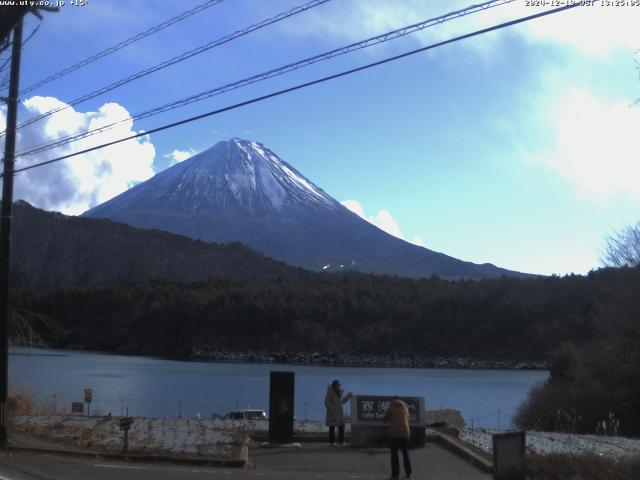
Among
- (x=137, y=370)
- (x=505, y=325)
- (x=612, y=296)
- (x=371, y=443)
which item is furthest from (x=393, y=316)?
(x=371, y=443)

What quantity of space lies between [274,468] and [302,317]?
406ft

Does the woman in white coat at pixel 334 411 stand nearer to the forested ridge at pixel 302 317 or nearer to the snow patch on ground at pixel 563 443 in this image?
the snow patch on ground at pixel 563 443

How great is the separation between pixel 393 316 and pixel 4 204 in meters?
124

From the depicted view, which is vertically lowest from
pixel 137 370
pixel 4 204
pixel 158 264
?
pixel 137 370

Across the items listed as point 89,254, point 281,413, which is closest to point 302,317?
point 89,254

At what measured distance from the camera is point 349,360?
124 metres

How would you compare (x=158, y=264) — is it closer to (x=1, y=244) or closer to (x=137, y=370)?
(x=137, y=370)

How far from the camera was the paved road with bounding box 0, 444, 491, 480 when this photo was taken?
12906mm

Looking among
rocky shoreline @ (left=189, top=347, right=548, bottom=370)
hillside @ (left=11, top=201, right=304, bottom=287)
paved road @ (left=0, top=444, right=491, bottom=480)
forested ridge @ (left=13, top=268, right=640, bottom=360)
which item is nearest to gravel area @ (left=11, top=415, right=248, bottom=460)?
paved road @ (left=0, top=444, right=491, bottom=480)

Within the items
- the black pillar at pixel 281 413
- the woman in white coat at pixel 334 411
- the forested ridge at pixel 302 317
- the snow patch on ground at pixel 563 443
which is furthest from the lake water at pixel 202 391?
the forested ridge at pixel 302 317

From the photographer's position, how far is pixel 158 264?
19550 cm

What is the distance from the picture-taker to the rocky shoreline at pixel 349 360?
11806 centimetres

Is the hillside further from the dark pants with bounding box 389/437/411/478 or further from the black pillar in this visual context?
the dark pants with bounding box 389/437/411/478

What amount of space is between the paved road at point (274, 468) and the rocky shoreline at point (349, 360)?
331ft
